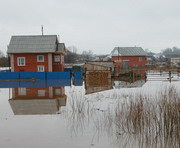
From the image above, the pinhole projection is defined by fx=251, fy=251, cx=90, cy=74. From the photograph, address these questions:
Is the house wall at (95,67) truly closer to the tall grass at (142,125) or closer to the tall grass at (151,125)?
the tall grass at (142,125)

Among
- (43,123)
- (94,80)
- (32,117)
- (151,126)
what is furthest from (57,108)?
(94,80)

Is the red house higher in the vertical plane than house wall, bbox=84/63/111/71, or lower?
higher

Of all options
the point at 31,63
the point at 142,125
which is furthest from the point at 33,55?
the point at 142,125

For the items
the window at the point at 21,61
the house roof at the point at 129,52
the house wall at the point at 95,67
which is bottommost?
the house wall at the point at 95,67

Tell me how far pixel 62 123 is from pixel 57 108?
2.86 metres

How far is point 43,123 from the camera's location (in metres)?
9.40

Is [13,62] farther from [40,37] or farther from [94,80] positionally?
[94,80]

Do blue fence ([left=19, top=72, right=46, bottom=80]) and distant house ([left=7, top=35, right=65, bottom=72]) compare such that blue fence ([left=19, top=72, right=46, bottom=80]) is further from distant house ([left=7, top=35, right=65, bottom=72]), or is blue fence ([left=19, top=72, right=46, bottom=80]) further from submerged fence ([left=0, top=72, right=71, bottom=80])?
distant house ([left=7, top=35, right=65, bottom=72])

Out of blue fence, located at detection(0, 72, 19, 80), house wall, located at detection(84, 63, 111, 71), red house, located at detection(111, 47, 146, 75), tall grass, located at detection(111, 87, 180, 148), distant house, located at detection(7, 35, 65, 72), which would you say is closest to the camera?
tall grass, located at detection(111, 87, 180, 148)

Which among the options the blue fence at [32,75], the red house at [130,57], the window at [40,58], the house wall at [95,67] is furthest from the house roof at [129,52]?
the blue fence at [32,75]

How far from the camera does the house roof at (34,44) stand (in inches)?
1286

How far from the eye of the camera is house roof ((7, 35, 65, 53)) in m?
32.7

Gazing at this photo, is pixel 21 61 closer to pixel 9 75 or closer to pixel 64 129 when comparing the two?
pixel 9 75

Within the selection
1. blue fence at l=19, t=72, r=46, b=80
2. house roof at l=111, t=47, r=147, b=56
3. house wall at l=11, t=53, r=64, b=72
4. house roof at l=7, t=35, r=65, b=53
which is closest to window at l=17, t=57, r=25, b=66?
house wall at l=11, t=53, r=64, b=72
